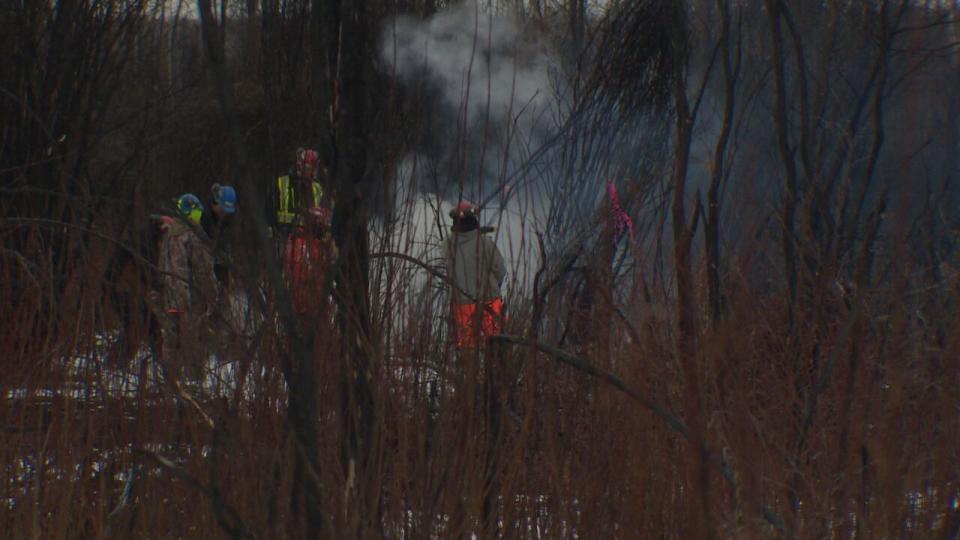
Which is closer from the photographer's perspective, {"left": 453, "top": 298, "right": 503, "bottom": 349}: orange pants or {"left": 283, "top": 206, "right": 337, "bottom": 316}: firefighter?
{"left": 283, "top": 206, "right": 337, "bottom": 316}: firefighter

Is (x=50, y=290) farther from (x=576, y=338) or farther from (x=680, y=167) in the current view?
(x=680, y=167)

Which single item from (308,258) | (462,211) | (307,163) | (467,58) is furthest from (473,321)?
(467,58)

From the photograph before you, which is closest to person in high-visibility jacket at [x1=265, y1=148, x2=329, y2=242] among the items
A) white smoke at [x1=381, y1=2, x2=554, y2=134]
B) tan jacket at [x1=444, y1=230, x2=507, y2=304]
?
white smoke at [x1=381, y1=2, x2=554, y2=134]

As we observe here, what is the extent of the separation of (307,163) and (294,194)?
0.32 feet

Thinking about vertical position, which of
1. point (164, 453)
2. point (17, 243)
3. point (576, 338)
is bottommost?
point (164, 453)

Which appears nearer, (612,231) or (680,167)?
(680,167)

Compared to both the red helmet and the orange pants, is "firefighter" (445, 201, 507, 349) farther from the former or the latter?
the red helmet

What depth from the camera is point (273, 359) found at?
2363 mm

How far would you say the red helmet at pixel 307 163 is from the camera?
1899 millimetres

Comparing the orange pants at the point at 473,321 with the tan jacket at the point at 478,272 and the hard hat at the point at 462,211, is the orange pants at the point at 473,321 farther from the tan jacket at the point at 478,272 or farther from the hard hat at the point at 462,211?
the hard hat at the point at 462,211

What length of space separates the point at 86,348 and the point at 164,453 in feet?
1.16

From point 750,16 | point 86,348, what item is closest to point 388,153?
point 86,348

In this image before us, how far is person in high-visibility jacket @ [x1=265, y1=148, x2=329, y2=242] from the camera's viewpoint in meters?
1.93

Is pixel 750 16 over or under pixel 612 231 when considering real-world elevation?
over
